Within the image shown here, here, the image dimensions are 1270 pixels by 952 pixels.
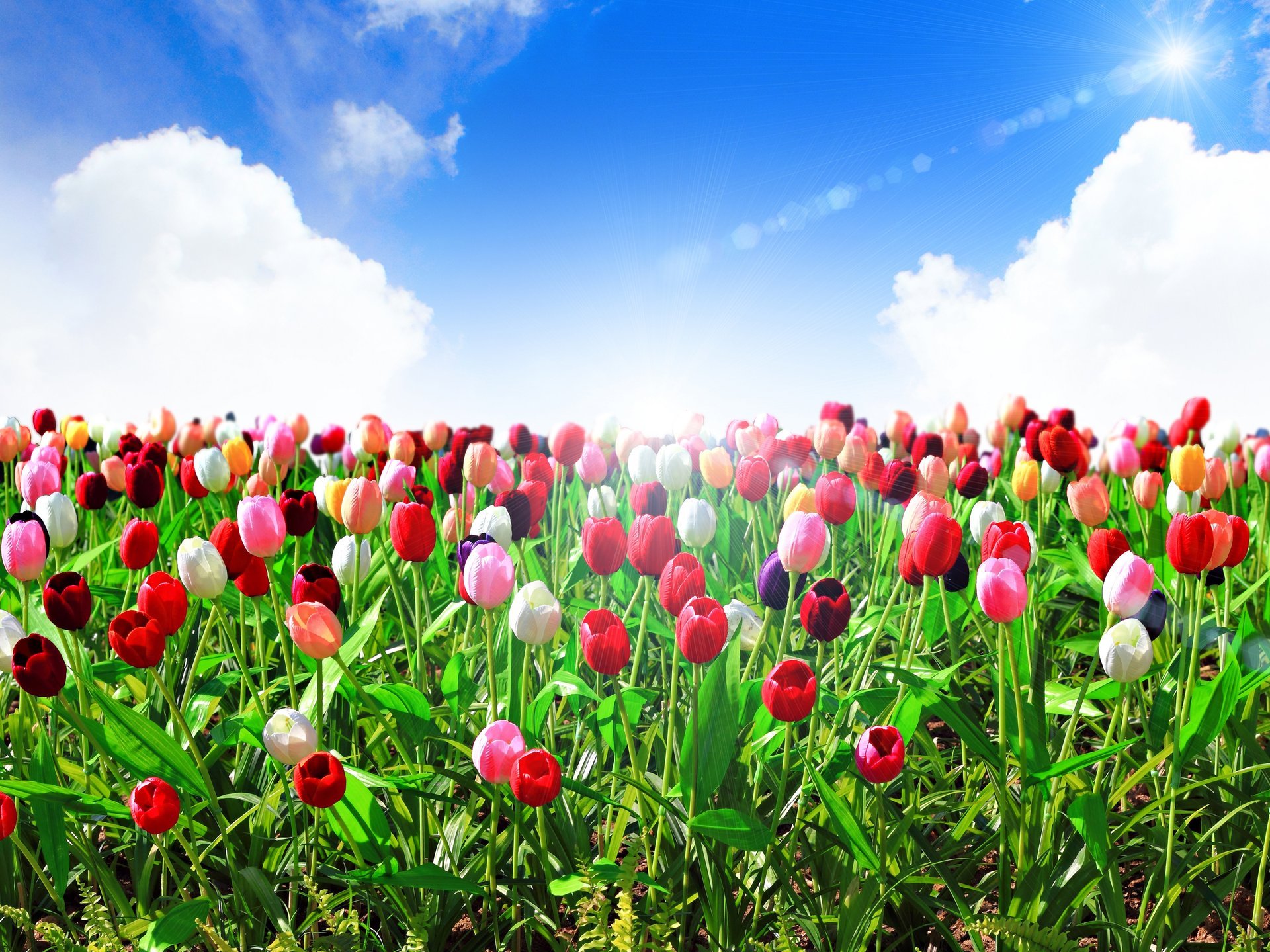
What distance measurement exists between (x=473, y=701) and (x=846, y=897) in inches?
48.7

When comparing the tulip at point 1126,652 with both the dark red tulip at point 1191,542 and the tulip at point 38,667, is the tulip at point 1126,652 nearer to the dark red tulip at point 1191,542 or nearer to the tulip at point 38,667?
the dark red tulip at point 1191,542

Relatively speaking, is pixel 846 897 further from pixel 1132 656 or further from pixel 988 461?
pixel 988 461

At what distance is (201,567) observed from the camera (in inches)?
89.5

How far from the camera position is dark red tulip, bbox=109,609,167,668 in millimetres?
2010

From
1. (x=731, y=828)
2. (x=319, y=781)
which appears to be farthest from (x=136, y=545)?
(x=731, y=828)

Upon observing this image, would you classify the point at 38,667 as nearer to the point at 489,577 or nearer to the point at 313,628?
the point at 313,628

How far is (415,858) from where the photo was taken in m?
2.23

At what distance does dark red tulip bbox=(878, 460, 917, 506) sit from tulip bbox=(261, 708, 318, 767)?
211 centimetres

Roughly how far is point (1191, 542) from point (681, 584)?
1262 mm

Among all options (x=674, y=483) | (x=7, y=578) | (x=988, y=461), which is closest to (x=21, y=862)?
(x=7, y=578)

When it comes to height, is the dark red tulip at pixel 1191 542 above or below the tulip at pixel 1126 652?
above

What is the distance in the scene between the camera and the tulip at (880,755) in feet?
5.96

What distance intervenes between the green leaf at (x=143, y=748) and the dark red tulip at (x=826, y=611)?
144 cm

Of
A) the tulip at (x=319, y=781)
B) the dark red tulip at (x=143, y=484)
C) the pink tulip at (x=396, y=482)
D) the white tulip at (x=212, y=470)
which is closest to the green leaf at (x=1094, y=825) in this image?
the tulip at (x=319, y=781)
